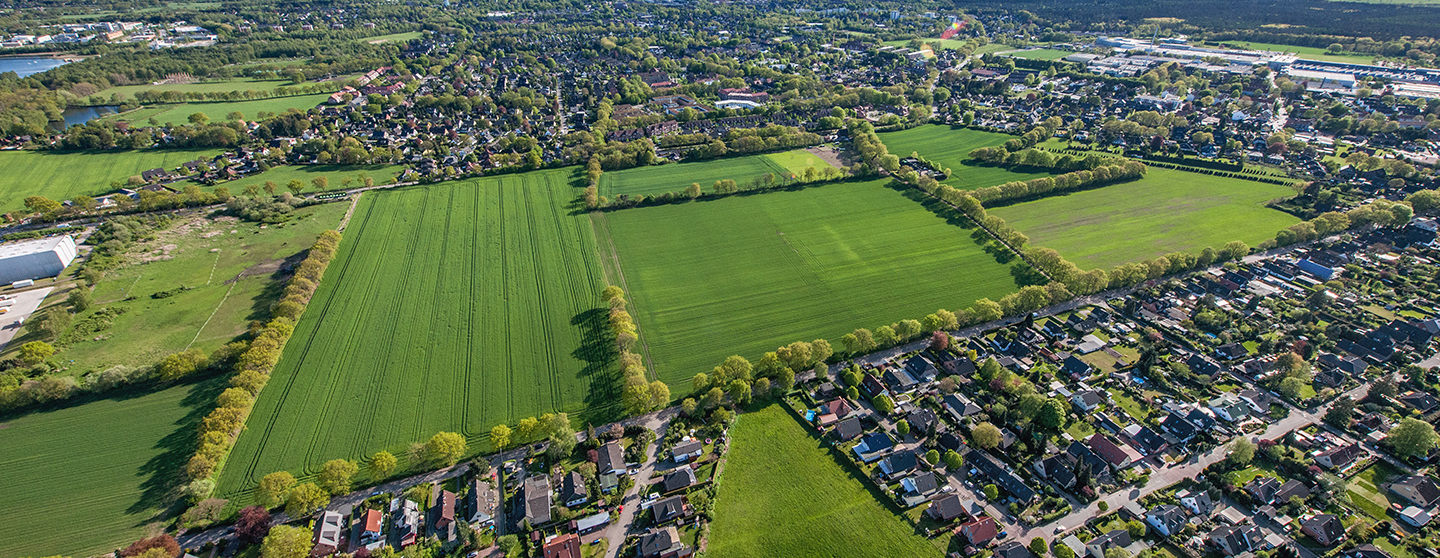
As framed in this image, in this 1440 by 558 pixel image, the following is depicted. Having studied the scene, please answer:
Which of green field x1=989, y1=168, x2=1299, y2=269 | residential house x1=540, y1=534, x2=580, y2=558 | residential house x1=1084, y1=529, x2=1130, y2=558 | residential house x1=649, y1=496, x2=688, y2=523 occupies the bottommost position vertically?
residential house x1=540, y1=534, x2=580, y2=558

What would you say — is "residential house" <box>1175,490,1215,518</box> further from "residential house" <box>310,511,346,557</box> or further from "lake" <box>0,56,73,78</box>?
"lake" <box>0,56,73,78</box>

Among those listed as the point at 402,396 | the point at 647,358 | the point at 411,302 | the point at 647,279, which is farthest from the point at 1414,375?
the point at 411,302

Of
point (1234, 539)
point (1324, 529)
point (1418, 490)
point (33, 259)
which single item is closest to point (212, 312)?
point (33, 259)

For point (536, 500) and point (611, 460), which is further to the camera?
point (611, 460)

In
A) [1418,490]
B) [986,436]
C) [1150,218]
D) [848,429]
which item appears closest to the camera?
[1418,490]

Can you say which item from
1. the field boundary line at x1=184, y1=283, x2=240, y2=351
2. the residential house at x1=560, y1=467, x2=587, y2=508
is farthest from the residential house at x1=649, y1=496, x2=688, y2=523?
the field boundary line at x1=184, y1=283, x2=240, y2=351

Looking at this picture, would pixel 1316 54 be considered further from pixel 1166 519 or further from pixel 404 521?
pixel 404 521

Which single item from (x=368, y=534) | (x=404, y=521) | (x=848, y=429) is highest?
(x=848, y=429)
